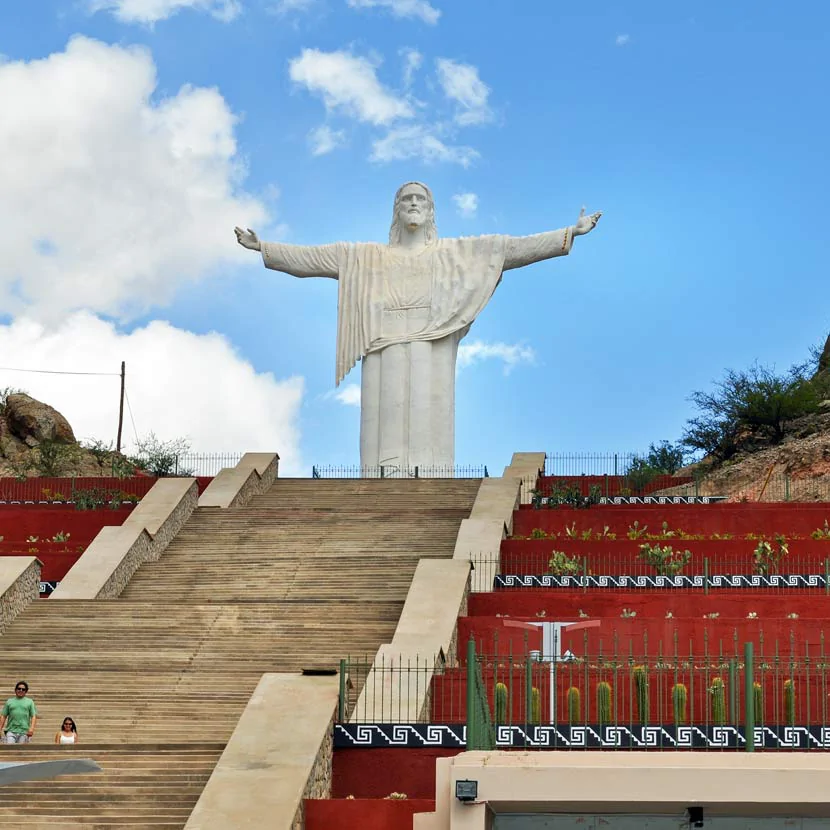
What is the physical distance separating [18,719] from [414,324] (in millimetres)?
14929

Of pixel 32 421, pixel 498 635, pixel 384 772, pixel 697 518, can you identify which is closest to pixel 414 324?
pixel 697 518

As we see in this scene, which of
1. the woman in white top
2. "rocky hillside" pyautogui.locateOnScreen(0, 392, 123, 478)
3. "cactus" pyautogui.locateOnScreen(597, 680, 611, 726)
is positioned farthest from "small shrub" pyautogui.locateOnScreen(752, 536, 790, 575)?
"rocky hillside" pyautogui.locateOnScreen(0, 392, 123, 478)

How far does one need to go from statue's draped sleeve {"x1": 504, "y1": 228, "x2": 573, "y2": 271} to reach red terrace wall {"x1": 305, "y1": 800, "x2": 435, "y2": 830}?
54.1 feet

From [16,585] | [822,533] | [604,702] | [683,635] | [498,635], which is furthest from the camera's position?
[822,533]

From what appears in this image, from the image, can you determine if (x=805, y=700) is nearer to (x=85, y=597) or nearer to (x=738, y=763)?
(x=738, y=763)

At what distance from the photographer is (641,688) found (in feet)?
56.4

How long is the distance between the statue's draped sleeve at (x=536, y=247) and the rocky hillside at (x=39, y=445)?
8.95 m

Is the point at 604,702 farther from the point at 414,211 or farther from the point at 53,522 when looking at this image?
the point at 414,211

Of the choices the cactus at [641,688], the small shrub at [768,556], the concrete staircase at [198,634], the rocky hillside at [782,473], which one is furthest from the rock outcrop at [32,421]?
the cactus at [641,688]

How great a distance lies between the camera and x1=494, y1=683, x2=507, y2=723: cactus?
16734 millimetres

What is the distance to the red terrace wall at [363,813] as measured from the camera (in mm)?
14680

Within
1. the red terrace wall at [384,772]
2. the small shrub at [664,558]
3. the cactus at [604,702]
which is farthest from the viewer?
the small shrub at [664,558]

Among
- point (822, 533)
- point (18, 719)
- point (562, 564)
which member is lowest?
point (18, 719)

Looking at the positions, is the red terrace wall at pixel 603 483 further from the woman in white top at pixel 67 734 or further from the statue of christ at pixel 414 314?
the woman in white top at pixel 67 734
